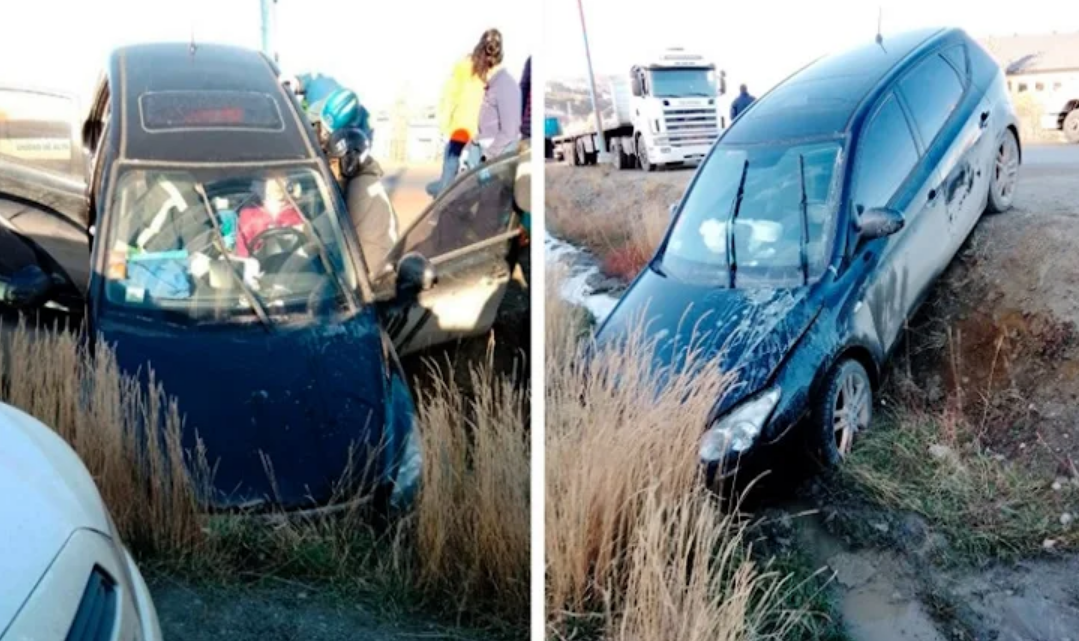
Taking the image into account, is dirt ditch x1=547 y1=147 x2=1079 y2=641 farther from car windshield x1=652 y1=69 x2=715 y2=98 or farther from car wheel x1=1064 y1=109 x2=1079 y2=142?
car windshield x1=652 y1=69 x2=715 y2=98

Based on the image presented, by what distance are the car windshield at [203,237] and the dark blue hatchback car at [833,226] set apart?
72 centimetres

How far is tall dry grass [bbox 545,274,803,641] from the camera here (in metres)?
1.79

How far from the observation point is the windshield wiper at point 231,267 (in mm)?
2008

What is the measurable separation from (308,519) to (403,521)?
0.22m

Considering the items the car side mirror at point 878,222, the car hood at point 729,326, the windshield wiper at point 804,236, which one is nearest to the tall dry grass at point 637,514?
the car hood at point 729,326

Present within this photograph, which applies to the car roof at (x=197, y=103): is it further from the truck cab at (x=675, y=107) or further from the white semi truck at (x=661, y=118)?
the truck cab at (x=675, y=107)

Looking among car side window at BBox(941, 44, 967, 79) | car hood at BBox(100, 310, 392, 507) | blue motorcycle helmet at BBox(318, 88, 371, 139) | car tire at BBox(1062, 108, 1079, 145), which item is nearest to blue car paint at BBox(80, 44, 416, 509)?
car hood at BBox(100, 310, 392, 507)

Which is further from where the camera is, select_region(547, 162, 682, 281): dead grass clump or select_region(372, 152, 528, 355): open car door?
select_region(372, 152, 528, 355): open car door

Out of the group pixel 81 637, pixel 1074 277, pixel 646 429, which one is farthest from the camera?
pixel 646 429

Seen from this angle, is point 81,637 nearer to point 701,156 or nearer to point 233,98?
point 233,98

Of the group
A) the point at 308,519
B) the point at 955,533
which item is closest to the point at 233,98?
the point at 308,519

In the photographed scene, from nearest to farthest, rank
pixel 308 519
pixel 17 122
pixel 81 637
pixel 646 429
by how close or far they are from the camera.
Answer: pixel 81 637
pixel 646 429
pixel 17 122
pixel 308 519

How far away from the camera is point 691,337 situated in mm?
1841

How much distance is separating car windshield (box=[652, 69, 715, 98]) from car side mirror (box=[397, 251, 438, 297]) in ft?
2.09
